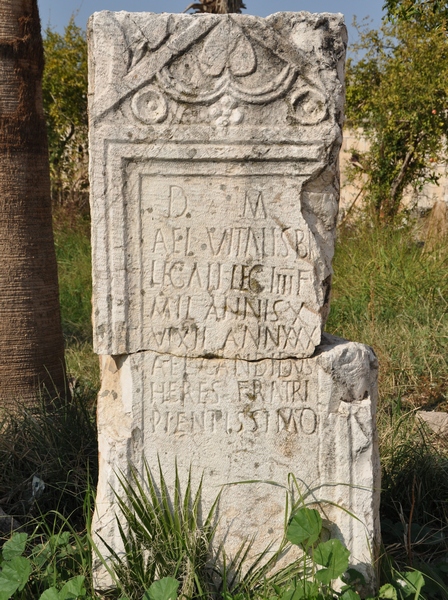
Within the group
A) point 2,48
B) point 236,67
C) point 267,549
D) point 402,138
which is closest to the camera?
point 236,67

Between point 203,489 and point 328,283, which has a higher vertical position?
point 328,283

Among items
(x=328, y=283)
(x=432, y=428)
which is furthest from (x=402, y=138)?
(x=328, y=283)

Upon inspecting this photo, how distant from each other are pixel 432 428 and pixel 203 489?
5.73ft

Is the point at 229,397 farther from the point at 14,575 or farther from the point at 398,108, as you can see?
the point at 398,108

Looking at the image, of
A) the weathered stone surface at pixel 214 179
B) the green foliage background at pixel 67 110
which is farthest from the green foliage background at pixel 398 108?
the weathered stone surface at pixel 214 179

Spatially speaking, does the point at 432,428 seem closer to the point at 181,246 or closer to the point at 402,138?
the point at 181,246

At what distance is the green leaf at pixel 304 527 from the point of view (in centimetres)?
229

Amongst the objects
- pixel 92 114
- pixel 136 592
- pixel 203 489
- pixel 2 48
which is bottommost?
pixel 136 592

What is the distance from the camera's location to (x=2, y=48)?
3561 millimetres

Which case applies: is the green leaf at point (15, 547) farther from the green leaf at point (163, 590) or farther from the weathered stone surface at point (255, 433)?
the green leaf at point (163, 590)

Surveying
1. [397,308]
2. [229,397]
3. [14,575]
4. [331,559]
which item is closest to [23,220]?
[229,397]

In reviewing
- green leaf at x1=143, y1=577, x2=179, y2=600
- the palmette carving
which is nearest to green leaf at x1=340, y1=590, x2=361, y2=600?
green leaf at x1=143, y1=577, x2=179, y2=600

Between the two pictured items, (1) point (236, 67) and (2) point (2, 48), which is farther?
(2) point (2, 48)

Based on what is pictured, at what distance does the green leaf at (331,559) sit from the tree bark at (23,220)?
188cm
